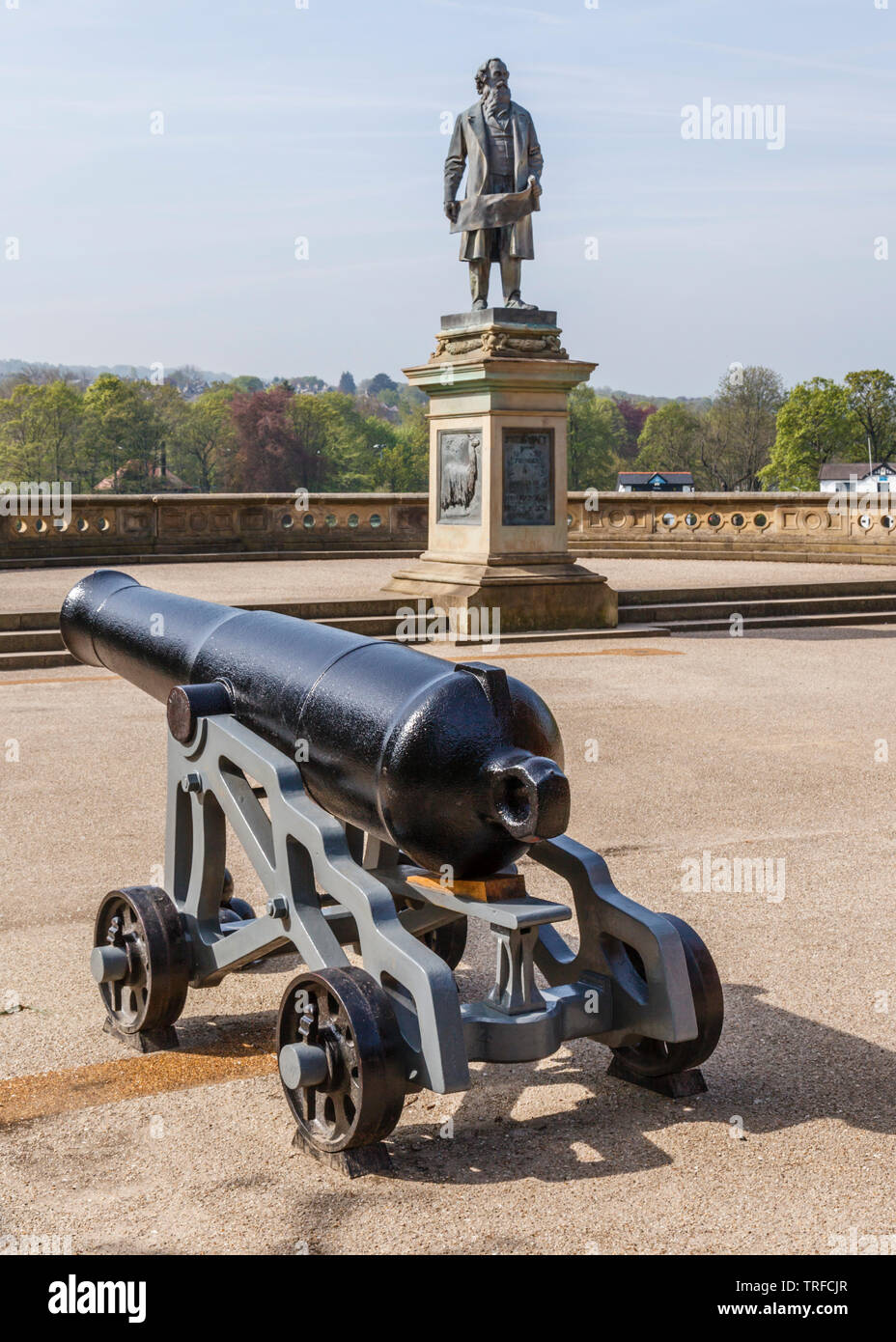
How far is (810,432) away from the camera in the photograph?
7656 centimetres

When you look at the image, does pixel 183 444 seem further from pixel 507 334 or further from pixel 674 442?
pixel 507 334

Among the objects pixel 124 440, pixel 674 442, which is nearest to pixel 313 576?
pixel 674 442

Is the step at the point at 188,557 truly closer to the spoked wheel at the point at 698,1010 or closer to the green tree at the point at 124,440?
the spoked wheel at the point at 698,1010

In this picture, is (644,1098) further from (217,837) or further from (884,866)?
(884,866)

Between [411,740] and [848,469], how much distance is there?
262ft

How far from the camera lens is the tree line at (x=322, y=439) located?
77.5m

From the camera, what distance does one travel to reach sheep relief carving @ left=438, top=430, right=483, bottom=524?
563 inches

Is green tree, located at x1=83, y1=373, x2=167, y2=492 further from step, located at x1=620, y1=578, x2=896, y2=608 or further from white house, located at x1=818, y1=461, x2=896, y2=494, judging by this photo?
step, located at x1=620, y1=578, x2=896, y2=608

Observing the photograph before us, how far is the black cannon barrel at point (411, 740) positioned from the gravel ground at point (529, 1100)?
2.43ft

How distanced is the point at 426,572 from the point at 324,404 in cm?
8567

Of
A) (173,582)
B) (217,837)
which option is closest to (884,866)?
(217,837)

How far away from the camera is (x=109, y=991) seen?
167 inches

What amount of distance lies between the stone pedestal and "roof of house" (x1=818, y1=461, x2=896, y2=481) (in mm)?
63971

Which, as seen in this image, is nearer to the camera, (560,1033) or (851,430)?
(560,1033)
